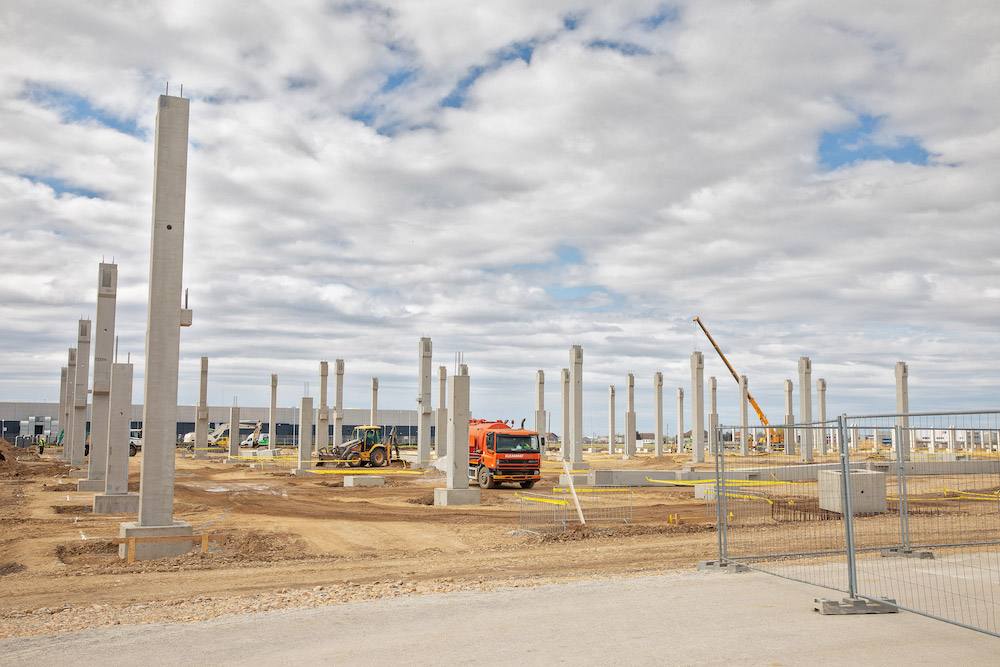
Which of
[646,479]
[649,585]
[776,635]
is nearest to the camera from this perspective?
[776,635]

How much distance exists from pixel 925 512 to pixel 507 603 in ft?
39.6

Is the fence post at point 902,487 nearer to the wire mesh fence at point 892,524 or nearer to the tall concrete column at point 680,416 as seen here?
the wire mesh fence at point 892,524

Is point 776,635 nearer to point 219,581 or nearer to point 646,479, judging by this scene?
point 219,581

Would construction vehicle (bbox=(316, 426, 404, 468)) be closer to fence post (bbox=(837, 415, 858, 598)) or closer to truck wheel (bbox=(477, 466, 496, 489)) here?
truck wheel (bbox=(477, 466, 496, 489))

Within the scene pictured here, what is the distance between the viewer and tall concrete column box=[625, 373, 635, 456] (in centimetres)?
6238

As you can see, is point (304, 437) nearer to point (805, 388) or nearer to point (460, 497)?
point (460, 497)

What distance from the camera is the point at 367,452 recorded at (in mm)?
44625

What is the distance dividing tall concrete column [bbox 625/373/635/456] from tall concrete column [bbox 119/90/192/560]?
50.7m

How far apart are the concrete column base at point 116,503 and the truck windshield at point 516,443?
547 inches

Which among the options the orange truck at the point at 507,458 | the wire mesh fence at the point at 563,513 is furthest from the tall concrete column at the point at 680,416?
the wire mesh fence at the point at 563,513

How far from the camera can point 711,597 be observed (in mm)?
9273

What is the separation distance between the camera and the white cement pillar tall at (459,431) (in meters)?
22.8

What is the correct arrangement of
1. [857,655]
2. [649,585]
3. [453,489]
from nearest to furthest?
[857,655] → [649,585] → [453,489]

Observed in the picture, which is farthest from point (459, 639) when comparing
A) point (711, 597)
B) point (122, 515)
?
point (122, 515)
